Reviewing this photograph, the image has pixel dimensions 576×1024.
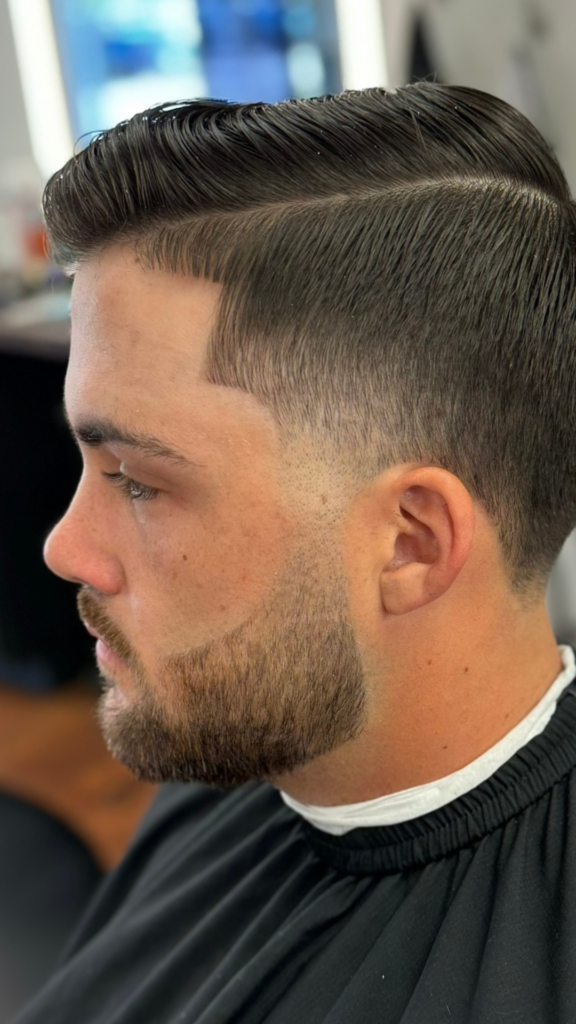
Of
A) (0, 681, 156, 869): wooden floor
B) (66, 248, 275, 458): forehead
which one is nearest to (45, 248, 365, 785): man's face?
(66, 248, 275, 458): forehead

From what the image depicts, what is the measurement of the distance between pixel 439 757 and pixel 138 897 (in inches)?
18.5

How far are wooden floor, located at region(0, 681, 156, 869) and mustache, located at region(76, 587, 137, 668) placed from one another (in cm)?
146

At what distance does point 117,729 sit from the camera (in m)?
0.92

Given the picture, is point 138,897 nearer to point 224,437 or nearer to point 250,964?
point 250,964

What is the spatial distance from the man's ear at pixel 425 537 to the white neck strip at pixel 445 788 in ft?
0.50

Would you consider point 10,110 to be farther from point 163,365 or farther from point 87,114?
point 163,365

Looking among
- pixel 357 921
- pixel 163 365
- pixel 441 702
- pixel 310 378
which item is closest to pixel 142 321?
pixel 163 365

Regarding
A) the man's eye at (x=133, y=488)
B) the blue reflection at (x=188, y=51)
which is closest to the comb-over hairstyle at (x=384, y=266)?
the man's eye at (x=133, y=488)

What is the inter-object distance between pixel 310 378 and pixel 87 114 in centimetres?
293

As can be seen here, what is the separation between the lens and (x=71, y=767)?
266 centimetres

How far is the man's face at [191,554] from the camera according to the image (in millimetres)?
797

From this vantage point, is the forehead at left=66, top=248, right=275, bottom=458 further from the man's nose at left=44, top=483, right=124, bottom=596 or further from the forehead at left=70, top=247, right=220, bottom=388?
the man's nose at left=44, top=483, right=124, bottom=596

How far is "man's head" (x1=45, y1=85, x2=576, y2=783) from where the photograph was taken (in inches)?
31.0

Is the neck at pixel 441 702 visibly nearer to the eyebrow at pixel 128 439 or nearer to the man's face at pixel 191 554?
the man's face at pixel 191 554
